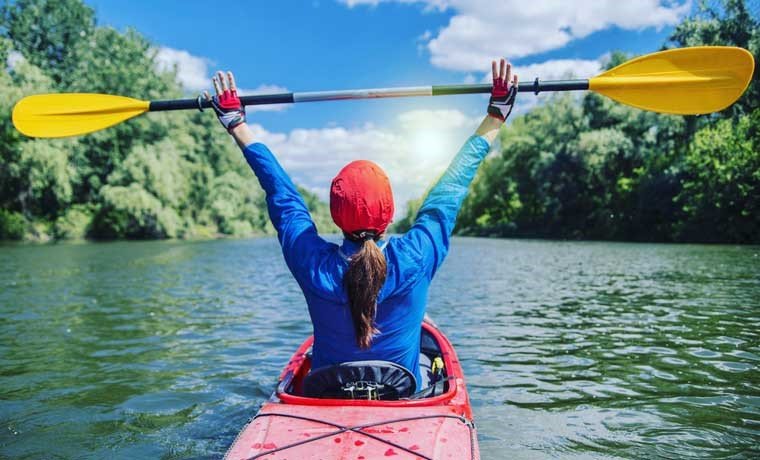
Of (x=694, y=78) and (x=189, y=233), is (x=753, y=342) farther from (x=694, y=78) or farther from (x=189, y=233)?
(x=189, y=233)

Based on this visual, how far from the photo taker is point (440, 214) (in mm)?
2801

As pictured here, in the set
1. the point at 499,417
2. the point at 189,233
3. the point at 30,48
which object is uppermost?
the point at 30,48

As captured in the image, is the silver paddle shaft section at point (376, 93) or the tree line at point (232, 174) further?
the tree line at point (232, 174)

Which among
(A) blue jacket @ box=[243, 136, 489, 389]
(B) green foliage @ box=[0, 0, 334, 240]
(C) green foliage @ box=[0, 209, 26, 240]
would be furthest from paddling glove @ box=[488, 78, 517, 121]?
(C) green foliage @ box=[0, 209, 26, 240]

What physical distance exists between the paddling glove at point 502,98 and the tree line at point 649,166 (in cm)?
2697

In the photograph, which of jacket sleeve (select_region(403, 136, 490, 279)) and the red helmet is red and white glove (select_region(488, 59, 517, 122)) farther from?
the red helmet

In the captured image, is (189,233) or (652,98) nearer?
(652,98)

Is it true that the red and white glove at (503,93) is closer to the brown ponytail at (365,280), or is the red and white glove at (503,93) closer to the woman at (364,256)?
the woman at (364,256)

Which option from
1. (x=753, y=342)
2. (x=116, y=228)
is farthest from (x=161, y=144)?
(x=753, y=342)

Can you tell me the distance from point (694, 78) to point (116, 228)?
3941 centimetres

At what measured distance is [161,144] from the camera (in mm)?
41406

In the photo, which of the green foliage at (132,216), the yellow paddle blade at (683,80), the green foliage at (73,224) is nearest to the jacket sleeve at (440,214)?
the yellow paddle blade at (683,80)

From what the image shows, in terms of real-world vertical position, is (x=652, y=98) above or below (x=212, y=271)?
above

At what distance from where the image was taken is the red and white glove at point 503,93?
3.28 m
